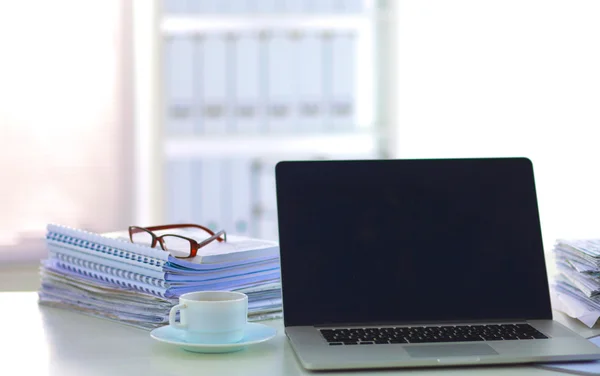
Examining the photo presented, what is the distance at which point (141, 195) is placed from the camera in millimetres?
2955

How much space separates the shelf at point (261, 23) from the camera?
290 cm

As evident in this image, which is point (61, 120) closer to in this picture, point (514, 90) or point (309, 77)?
point (309, 77)

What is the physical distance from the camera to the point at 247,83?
287 centimetres

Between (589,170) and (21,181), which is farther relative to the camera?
(589,170)

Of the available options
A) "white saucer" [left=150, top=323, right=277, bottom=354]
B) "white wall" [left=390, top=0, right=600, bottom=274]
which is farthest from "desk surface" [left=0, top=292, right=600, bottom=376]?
"white wall" [left=390, top=0, right=600, bottom=274]

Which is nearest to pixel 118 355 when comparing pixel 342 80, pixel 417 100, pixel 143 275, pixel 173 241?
pixel 143 275

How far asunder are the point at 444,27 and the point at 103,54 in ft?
4.32

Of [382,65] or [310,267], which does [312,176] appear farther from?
[382,65]

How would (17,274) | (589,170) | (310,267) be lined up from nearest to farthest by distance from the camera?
(310,267), (17,274), (589,170)

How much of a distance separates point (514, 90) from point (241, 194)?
45.4 inches

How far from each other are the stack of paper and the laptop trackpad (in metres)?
0.30

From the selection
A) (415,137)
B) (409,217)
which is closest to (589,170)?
(415,137)

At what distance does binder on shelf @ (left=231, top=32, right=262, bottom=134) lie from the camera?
2869 millimetres

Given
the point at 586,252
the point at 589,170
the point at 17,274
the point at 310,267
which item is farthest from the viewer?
the point at 589,170
